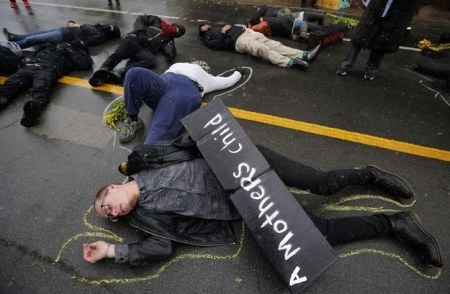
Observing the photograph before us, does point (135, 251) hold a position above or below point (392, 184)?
below

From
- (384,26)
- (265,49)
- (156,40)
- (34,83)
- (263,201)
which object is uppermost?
(384,26)

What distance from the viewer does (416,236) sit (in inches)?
97.3

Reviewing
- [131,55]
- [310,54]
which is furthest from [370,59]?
[131,55]

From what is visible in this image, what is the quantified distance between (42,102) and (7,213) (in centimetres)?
183

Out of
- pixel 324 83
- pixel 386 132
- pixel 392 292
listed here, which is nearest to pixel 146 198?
pixel 392 292

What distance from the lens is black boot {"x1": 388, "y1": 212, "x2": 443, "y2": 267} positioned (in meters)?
2.41

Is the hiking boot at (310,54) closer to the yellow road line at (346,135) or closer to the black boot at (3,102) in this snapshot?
the yellow road line at (346,135)

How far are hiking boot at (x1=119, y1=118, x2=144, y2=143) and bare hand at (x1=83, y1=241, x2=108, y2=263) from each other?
4.95 feet

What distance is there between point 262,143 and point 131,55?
2.96 metres

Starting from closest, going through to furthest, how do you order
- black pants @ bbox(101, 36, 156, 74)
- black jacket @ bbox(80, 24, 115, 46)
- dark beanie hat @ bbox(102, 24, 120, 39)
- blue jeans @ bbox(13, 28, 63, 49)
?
black pants @ bbox(101, 36, 156, 74) < blue jeans @ bbox(13, 28, 63, 49) < black jacket @ bbox(80, 24, 115, 46) < dark beanie hat @ bbox(102, 24, 120, 39)

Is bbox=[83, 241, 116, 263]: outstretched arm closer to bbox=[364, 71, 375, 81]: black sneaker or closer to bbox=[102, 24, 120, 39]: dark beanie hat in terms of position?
bbox=[364, 71, 375, 81]: black sneaker

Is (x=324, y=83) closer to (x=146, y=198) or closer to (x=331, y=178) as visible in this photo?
(x=331, y=178)

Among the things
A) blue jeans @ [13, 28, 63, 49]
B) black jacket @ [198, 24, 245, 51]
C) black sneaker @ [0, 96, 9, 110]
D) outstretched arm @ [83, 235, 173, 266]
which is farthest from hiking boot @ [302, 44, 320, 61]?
black sneaker @ [0, 96, 9, 110]

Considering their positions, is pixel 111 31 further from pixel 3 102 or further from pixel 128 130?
pixel 128 130
